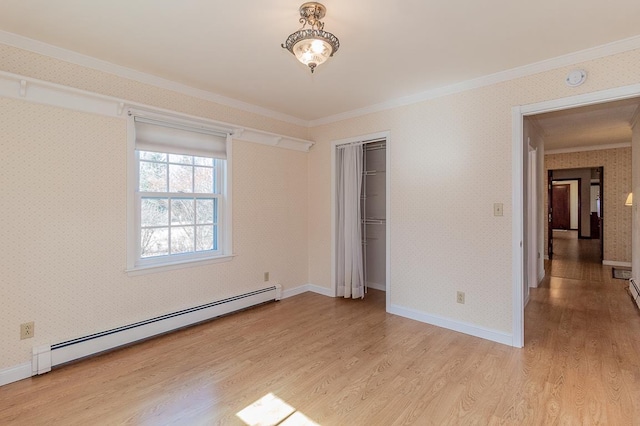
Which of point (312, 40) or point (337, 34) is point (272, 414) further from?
point (337, 34)

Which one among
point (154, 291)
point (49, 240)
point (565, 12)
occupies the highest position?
point (565, 12)

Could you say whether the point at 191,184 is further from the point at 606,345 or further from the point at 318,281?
the point at 606,345

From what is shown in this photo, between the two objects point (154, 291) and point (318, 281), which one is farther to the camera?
point (318, 281)

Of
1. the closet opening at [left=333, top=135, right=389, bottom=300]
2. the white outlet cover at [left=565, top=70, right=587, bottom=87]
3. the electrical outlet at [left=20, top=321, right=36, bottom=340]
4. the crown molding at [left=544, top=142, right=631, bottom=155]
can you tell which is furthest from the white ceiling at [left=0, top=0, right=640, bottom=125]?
the crown molding at [left=544, top=142, right=631, bottom=155]

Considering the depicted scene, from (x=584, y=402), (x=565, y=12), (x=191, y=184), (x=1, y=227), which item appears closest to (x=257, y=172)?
(x=191, y=184)

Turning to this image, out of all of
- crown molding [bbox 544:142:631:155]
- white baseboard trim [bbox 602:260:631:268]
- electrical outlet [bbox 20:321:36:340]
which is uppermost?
crown molding [bbox 544:142:631:155]

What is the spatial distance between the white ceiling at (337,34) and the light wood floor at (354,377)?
8.22ft

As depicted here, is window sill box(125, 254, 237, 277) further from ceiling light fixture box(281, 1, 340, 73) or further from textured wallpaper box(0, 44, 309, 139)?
Answer: ceiling light fixture box(281, 1, 340, 73)

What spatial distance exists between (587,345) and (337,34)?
3418 millimetres

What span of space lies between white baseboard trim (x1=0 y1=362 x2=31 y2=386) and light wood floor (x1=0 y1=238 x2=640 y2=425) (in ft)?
0.22

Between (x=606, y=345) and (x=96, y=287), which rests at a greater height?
(x=96, y=287)

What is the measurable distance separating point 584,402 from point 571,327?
152cm

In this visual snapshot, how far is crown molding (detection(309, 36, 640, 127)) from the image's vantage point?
8.12ft

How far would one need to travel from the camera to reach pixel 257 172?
4.08m
